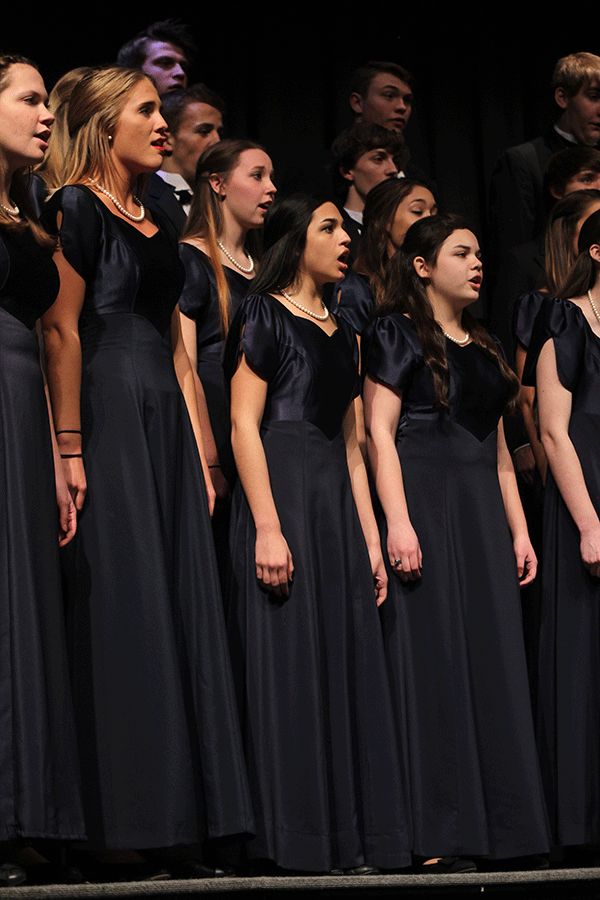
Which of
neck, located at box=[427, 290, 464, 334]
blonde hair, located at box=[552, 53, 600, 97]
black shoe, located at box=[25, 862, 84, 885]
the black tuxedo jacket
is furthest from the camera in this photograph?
blonde hair, located at box=[552, 53, 600, 97]

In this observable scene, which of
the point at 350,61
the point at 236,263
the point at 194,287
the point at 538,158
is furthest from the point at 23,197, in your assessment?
the point at 350,61

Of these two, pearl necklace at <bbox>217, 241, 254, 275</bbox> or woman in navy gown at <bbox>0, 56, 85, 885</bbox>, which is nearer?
woman in navy gown at <bbox>0, 56, 85, 885</bbox>

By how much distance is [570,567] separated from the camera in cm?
322

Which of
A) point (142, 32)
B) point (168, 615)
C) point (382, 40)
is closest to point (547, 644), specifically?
point (168, 615)

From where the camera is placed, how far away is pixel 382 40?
5.23 meters

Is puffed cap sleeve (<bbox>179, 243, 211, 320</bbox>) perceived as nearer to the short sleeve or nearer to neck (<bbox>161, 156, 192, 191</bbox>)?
the short sleeve

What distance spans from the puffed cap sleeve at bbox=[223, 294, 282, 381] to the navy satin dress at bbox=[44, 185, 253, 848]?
0.24m

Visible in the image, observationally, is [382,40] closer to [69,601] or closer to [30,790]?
[69,601]

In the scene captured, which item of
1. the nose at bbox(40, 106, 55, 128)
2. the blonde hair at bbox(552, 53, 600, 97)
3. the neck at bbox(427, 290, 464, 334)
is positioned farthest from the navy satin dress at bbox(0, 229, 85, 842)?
the blonde hair at bbox(552, 53, 600, 97)

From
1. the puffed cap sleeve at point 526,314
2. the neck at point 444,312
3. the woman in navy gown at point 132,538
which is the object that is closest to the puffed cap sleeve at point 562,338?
the puffed cap sleeve at point 526,314

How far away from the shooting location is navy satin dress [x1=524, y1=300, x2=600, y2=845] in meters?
3.04

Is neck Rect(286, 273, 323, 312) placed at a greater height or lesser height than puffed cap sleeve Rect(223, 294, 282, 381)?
greater

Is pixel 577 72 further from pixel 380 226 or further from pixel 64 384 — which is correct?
pixel 64 384

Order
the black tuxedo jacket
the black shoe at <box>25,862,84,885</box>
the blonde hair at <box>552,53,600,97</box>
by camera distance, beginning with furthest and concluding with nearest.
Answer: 1. the blonde hair at <box>552,53,600,97</box>
2. the black tuxedo jacket
3. the black shoe at <box>25,862,84,885</box>
